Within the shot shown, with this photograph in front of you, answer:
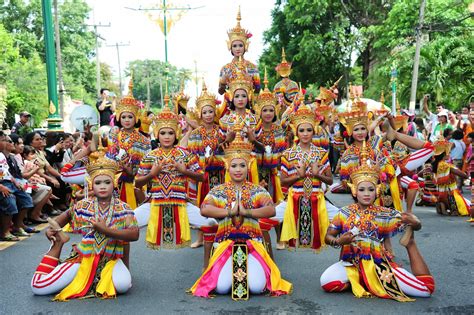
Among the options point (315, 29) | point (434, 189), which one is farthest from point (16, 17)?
point (434, 189)

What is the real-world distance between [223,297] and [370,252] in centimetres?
143

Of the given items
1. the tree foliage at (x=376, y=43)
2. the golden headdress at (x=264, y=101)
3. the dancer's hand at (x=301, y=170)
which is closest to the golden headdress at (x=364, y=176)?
the dancer's hand at (x=301, y=170)

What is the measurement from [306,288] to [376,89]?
21.4 m

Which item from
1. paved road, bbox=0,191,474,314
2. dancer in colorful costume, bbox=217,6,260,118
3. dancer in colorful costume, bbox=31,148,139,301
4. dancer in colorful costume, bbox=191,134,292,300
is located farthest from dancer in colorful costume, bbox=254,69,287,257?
dancer in colorful costume, bbox=31,148,139,301

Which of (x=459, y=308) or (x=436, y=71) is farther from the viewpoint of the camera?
(x=436, y=71)

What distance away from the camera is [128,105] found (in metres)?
7.74

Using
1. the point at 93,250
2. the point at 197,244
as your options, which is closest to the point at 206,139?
the point at 197,244

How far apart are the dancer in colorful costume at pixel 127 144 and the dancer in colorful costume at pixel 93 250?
187cm

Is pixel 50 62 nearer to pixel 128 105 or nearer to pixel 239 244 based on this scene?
pixel 128 105

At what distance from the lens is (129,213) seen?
229 inches

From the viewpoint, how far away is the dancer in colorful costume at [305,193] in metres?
6.87

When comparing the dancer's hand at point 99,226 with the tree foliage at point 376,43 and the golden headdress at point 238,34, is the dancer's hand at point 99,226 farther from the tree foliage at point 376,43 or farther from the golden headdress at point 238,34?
the tree foliage at point 376,43

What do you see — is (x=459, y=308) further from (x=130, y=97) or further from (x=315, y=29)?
(x=315, y=29)

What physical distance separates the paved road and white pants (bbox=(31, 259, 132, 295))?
0.09 meters
